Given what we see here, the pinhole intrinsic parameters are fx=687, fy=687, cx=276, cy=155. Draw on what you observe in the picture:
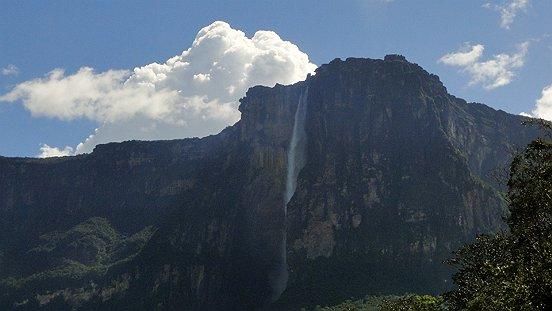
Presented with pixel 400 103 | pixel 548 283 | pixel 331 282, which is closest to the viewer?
pixel 548 283

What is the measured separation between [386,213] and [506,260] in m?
145

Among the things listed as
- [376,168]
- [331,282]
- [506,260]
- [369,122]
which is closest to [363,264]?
[331,282]

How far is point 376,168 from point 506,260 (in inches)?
6003

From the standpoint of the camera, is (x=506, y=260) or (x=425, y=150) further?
(x=425, y=150)

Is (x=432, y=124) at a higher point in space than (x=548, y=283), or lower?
higher

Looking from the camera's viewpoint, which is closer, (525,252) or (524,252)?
(525,252)

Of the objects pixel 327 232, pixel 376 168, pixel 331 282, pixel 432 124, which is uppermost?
pixel 432 124

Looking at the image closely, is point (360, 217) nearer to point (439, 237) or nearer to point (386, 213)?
point (386, 213)

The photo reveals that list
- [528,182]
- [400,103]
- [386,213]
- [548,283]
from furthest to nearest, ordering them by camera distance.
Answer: [400,103] → [386,213] → [528,182] → [548,283]

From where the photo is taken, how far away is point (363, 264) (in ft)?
569

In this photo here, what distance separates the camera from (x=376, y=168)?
7451 inches

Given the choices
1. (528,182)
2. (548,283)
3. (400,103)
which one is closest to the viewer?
(548,283)

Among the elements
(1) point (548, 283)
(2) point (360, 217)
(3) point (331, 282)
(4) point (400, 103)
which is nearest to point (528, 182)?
(1) point (548, 283)

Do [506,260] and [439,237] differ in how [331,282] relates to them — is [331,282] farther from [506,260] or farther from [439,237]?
[506,260]
